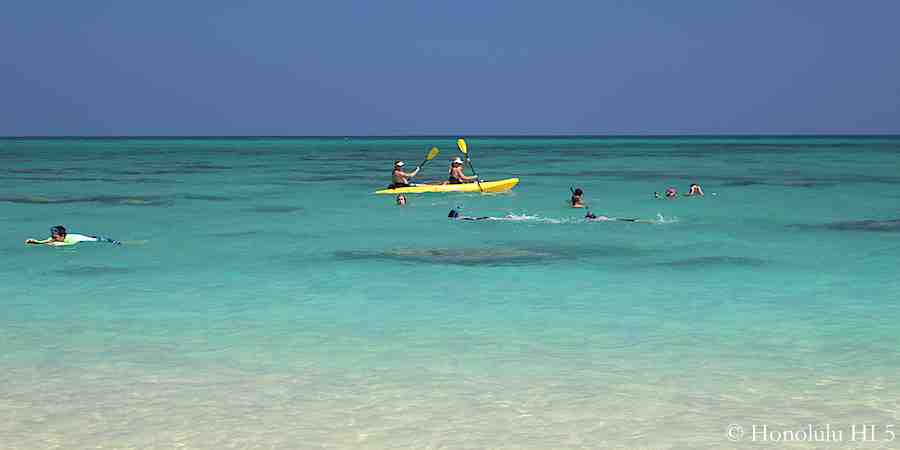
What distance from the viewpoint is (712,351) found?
37.6 feet

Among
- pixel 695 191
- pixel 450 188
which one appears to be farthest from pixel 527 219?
pixel 695 191

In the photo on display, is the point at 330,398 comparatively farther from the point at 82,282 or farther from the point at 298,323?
the point at 82,282

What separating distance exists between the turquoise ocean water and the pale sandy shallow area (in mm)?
28

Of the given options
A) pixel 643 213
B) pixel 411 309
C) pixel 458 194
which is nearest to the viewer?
pixel 411 309

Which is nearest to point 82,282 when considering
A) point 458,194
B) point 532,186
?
point 458,194

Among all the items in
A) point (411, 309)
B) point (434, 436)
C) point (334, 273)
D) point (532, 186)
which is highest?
point (532, 186)

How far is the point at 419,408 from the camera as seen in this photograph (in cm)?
934

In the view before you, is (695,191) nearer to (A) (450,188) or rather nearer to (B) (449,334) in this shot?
(A) (450,188)

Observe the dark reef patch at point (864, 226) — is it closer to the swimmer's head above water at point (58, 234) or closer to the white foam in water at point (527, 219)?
the white foam in water at point (527, 219)

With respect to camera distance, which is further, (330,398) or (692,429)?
(330,398)

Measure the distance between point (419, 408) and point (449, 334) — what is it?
3336mm

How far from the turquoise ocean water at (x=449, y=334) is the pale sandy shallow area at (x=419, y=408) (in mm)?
28

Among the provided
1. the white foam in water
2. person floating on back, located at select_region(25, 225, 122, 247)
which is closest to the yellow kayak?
the white foam in water

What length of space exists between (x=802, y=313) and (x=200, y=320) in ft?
25.0
